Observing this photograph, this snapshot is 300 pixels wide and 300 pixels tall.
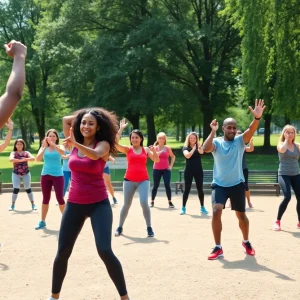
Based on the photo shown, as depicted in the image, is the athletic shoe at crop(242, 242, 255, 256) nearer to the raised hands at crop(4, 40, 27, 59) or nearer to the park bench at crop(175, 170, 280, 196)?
the raised hands at crop(4, 40, 27, 59)

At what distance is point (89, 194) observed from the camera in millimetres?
4754

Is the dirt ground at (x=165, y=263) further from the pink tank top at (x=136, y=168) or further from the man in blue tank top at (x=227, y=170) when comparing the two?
the pink tank top at (x=136, y=168)

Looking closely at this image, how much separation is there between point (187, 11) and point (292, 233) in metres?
29.2

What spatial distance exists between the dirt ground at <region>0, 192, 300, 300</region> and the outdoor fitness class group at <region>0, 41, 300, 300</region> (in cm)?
40

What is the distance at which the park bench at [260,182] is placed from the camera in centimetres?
1495

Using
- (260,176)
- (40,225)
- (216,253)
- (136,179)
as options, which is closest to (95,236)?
(216,253)

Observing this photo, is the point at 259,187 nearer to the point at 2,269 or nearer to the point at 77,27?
the point at 2,269

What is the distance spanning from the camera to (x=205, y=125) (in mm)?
34594

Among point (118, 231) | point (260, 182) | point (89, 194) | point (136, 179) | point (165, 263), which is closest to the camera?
point (89, 194)

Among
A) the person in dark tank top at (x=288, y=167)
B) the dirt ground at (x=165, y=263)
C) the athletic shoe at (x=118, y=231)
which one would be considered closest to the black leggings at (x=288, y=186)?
the person in dark tank top at (x=288, y=167)

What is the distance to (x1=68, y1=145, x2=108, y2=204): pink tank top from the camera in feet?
15.6

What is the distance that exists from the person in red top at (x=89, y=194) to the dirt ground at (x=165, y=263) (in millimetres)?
746

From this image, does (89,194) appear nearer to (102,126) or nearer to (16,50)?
(102,126)

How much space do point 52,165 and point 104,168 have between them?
3.82 m
